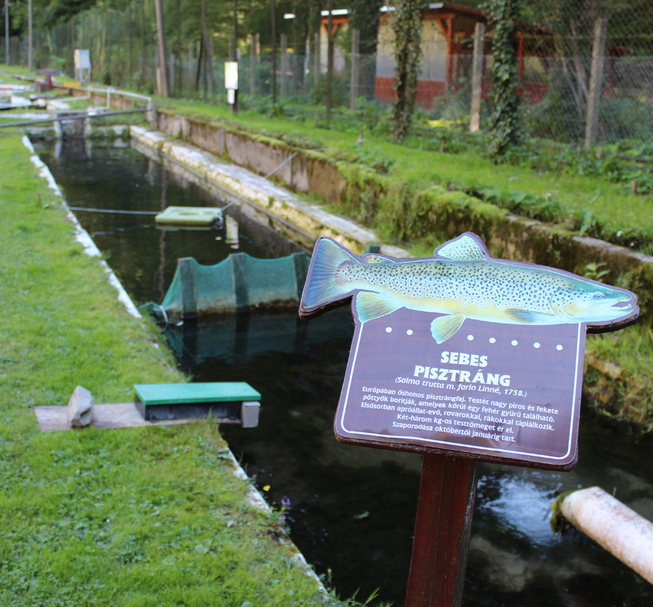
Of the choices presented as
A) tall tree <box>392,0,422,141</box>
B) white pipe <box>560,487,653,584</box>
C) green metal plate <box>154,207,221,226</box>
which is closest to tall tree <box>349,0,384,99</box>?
tall tree <box>392,0,422,141</box>

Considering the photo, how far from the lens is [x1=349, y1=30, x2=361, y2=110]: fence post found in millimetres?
18016

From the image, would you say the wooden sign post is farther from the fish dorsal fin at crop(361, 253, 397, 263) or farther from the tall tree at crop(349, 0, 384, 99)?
the tall tree at crop(349, 0, 384, 99)

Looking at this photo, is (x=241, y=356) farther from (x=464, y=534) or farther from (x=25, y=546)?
(x=464, y=534)

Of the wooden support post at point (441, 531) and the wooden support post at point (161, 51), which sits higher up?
the wooden support post at point (161, 51)

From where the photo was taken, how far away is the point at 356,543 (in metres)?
4.62

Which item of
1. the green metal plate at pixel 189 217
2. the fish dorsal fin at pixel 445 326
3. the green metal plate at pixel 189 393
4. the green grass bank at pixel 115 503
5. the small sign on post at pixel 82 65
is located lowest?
the green grass bank at pixel 115 503

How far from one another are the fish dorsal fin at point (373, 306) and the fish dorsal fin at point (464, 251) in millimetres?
305

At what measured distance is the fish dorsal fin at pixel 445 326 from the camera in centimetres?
260

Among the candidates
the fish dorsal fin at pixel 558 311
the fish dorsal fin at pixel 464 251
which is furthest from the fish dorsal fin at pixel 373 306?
the fish dorsal fin at pixel 558 311

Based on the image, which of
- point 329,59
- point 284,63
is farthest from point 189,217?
point 284,63

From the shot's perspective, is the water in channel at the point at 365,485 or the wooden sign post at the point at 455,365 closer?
the wooden sign post at the point at 455,365

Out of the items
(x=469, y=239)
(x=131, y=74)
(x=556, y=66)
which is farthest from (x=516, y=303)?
(x=131, y=74)

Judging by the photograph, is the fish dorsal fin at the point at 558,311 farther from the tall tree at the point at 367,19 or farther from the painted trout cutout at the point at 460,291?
the tall tree at the point at 367,19

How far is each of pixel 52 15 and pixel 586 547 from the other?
6356 centimetres
